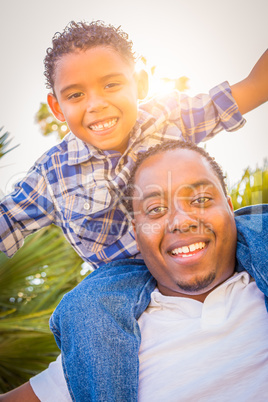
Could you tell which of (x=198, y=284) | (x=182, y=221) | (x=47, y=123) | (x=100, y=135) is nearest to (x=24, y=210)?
(x=100, y=135)

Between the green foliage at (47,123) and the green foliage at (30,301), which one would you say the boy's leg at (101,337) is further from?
the green foliage at (47,123)

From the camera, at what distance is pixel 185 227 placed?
167 centimetres

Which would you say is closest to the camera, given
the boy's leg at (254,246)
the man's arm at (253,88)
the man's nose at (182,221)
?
the boy's leg at (254,246)

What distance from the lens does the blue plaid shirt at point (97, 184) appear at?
2070mm

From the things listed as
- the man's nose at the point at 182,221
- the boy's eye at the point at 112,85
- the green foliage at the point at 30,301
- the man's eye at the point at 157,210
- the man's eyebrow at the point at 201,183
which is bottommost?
the green foliage at the point at 30,301

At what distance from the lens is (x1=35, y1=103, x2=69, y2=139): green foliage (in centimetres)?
445

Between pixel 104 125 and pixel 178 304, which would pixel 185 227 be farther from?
pixel 104 125

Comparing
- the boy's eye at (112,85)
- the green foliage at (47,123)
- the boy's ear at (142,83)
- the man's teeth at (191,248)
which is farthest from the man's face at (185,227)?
the green foliage at (47,123)

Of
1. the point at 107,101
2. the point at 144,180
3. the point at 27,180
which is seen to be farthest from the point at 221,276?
the point at 27,180

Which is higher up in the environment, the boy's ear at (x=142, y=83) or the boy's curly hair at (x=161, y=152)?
the boy's ear at (x=142, y=83)

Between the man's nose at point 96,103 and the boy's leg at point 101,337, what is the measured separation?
2.75 feet

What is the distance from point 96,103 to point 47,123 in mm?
2772

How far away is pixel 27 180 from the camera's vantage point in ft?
7.03

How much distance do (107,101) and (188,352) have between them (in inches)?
48.8
